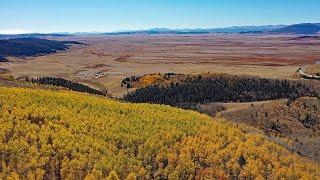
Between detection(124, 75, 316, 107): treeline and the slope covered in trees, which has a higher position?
the slope covered in trees

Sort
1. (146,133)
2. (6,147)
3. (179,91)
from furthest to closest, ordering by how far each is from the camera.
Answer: (179,91) < (146,133) < (6,147)

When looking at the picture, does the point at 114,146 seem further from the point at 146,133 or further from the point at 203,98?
the point at 203,98

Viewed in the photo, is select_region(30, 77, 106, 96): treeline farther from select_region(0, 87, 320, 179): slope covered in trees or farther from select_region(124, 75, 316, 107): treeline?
select_region(0, 87, 320, 179): slope covered in trees

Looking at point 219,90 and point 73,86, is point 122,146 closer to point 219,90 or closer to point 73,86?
point 219,90

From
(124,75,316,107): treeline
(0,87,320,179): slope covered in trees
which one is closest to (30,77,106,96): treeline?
(124,75,316,107): treeline

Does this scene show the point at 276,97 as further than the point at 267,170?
Yes

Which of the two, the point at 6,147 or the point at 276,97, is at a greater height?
the point at 6,147

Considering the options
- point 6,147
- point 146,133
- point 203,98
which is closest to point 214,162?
point 146,133

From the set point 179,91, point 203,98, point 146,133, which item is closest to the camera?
point 146,133
